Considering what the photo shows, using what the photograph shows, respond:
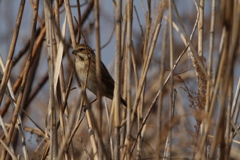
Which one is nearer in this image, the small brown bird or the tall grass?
the tall grass

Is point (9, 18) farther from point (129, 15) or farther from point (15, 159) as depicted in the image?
point (129, 15)

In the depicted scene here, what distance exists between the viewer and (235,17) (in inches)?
53.9

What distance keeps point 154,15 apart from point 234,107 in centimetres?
70

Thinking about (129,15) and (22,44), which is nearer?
(129,15)

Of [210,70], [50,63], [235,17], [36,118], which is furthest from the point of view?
[36,118]

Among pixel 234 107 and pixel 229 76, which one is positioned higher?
pixel 229 76

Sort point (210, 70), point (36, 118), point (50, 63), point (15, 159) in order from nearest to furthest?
point (210, 70) < point (50, 63) < point (15, 159) < point (36, 118)

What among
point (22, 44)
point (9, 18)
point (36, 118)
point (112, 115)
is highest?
point (9, 18)

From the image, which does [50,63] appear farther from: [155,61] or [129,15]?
[155,61]

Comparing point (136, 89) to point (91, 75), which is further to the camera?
point (91, 75)

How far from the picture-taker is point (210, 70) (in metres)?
2.01

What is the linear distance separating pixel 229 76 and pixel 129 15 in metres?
0.78

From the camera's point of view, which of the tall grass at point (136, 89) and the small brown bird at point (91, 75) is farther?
the small brown bird at point (91, 75)

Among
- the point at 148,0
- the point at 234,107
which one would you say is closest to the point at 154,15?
the point at 148,0
